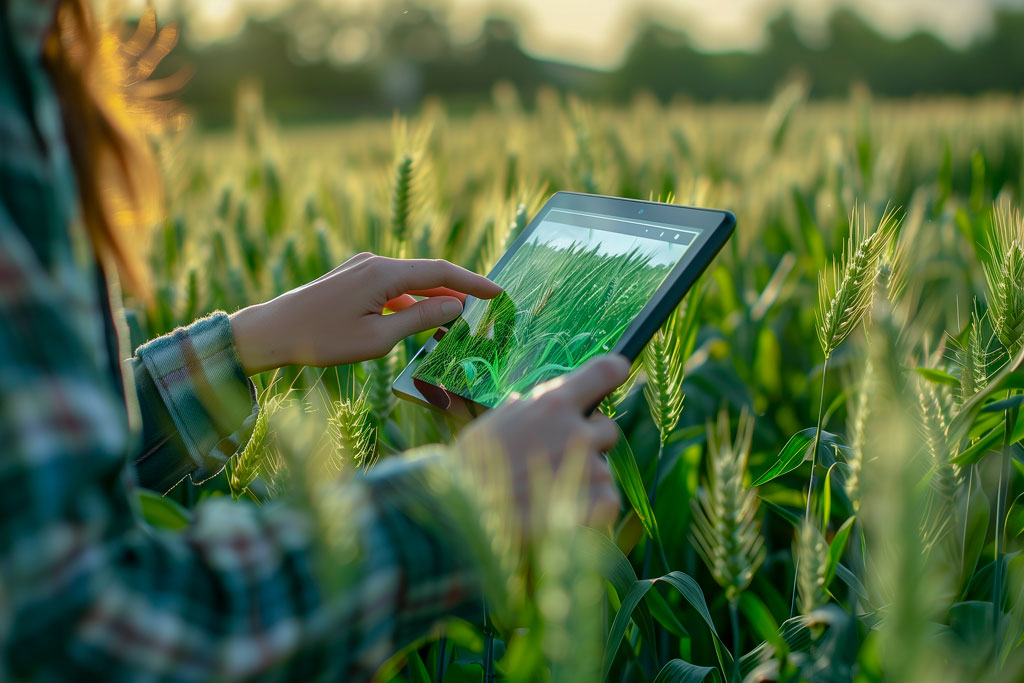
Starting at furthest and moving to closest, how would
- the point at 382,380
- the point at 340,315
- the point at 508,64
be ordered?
1. the point at 508,64
2. the point at 382,380
3. the point at 340,315

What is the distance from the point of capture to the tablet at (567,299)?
0.76m

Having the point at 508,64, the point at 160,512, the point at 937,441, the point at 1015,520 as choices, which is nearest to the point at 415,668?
the point at 160,512

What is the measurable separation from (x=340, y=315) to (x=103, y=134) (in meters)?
0.37

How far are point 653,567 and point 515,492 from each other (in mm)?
563

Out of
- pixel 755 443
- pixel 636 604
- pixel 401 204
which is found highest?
pixel 401 204

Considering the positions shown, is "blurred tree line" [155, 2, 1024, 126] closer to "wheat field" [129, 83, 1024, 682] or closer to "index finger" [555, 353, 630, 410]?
"wheat field" [129, 83, 1024, 682]

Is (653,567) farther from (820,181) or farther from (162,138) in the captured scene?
(820,181)

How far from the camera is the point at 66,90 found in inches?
19.8

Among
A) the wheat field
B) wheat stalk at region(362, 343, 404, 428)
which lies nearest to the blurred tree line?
the wheat field

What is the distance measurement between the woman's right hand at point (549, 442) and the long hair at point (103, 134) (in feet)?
0.99

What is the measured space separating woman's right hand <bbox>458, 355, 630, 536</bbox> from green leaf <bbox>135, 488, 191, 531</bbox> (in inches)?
11.0

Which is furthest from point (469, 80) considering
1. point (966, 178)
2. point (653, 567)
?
point (653, 567)

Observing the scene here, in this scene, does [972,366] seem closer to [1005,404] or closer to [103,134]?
[1005,404]

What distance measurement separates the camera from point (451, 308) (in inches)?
36.7
